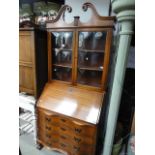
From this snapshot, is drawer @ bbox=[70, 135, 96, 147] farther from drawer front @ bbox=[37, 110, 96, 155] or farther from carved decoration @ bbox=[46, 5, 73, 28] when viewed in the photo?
carved decoration @ bbox=[46, 5, 73, 28]

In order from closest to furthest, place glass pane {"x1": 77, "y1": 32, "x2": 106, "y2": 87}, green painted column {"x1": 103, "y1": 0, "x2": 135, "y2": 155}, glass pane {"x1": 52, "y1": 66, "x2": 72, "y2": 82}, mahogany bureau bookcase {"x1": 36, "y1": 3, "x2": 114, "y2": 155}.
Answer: green painted column {"x1": 103, "y1": 0, "x2": 135, "y2": 155}
mahogany bureau bookcase {"x1": 36, "y1": 3, "x2": 114, "y2": 155}
glass pane {"x1": 77, "y1": 32, "x2": 106, "y2": 87}
glass pane {"x1": 52, "y1": 66, "x2": 72, "y2": 82}

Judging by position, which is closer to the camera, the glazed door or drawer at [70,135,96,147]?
drawer at [70,135,96,147]

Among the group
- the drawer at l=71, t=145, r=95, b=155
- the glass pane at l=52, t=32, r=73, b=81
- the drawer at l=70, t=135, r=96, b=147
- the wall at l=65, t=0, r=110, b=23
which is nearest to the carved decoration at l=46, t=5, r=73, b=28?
the glass pane at l=52, t=32, r=73, b=81

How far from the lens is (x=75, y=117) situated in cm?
160

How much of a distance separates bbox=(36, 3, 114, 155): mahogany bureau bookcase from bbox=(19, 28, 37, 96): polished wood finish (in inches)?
8.3

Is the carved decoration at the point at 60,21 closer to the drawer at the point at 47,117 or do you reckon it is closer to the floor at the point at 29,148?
the drawer at the point at 47,117

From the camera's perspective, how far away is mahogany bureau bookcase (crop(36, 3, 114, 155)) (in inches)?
61.2

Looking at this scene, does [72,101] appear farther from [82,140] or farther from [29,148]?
[29,148]

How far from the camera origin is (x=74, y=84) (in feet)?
5.90

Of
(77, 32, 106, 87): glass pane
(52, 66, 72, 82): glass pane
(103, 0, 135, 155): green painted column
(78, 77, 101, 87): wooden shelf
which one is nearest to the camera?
(103, 0, 135, 155): green painted column

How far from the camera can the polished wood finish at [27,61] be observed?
176 cm

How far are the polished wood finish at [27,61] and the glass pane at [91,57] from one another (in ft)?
2.04
